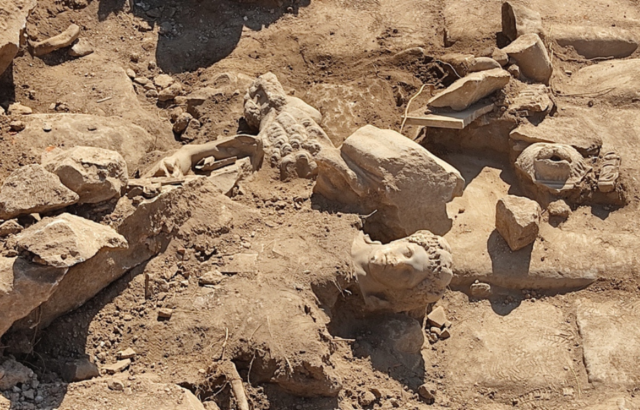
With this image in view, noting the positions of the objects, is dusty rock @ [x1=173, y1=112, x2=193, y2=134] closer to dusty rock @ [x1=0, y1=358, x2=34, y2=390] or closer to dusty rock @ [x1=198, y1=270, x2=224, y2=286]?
dusty rock @ [x1=198, y1=270, x2=224, y2=286]

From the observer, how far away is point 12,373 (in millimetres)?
4457

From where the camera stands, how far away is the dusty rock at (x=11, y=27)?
22.1 feet

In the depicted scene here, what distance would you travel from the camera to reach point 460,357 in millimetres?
5949

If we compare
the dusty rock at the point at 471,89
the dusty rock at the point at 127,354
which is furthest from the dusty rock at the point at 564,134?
the dusty rock at the point at 127,354

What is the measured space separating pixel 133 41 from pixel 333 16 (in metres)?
2.36

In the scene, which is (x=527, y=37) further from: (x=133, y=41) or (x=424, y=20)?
(x=133, y=41)

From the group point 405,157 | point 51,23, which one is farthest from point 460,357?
point 51,23

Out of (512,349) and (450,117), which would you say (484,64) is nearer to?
(450,117)

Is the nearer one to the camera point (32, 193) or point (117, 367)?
point (117, 367)

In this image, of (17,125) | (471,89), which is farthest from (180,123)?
(471,89)

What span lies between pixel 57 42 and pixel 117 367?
419 centimetres

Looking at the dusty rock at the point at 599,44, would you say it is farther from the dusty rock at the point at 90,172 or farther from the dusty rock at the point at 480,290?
the dusty rock at the point at 90,172

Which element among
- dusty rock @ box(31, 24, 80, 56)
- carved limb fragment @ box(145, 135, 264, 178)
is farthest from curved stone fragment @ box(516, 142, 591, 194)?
dusty rock @ box(31, 24, 80, 56)

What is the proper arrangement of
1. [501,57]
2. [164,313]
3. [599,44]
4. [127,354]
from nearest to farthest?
[127,354] < [164,313] < [501,57] < [599,44]
